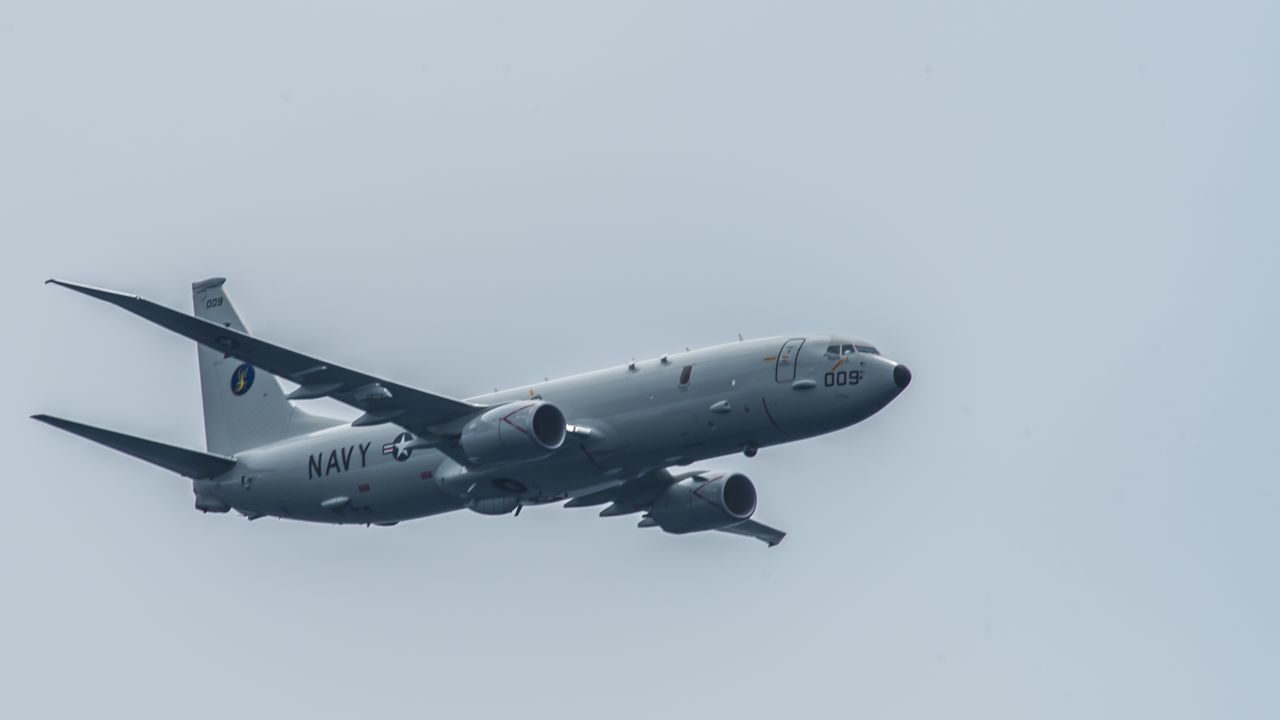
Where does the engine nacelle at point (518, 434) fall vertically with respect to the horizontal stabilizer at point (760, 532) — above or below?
above

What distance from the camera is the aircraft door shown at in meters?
53.2

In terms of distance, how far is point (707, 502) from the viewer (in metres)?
61.2

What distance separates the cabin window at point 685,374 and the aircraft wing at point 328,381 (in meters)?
6.47

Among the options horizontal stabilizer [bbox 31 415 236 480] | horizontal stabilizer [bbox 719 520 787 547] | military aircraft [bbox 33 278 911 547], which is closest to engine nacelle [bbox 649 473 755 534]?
military aircraft [bbox 33 278 911 547]

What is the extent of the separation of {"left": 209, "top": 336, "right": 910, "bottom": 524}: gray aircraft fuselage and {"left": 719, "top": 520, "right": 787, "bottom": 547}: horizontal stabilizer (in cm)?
943

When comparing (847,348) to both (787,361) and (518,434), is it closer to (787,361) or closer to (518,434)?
(787,361)

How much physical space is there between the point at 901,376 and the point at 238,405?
25.6 metres

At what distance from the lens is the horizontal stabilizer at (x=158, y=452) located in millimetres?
56562

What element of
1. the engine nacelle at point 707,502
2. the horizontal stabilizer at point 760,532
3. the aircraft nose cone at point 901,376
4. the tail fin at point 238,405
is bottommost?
the horizontal stabilizer at point 760,532

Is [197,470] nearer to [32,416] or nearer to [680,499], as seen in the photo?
[32,416]

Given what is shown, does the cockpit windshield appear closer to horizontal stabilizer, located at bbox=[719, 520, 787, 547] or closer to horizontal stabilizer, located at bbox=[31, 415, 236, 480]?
horizontal stabilizer, located at bbox=[719, 520, 787, 547]

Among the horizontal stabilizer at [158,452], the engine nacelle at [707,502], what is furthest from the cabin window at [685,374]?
the horizontal stabilizer at [158,452]

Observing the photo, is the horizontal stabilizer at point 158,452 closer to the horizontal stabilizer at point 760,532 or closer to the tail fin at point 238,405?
the tail fin at point 238,405

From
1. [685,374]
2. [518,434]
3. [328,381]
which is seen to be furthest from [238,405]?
[685,374]
